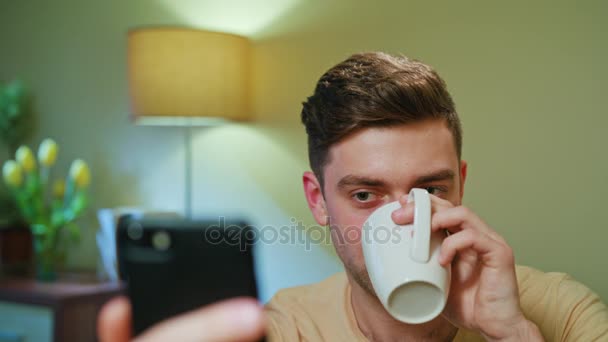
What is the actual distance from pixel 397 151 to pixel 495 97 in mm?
533

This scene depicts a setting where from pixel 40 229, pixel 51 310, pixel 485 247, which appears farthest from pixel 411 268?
pixel 40 229

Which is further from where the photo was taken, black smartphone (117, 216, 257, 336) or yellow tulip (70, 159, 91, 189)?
yellow tulip (70, 159, 91, 189)

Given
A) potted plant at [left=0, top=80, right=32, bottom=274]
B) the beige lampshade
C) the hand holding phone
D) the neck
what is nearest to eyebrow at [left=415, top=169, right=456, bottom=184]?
the neck

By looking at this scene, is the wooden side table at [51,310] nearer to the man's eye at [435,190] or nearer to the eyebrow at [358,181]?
the eyebrow at [358,181]

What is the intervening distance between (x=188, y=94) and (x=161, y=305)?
1.14 meters

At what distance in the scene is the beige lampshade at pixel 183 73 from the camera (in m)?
1.60

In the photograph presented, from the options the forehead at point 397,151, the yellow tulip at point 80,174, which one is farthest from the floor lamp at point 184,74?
the forehead at point 397,151

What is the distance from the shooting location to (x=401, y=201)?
2.16 feet

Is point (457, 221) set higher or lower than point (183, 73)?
lower

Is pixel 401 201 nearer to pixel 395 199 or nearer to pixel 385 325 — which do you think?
pixel 395 199

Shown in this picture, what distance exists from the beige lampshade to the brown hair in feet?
2.20

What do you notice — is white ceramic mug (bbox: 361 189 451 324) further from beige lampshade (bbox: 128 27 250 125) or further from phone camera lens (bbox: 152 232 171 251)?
beige lampshade (bbox: 128 27 250 125)

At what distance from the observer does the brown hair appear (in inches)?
34.6

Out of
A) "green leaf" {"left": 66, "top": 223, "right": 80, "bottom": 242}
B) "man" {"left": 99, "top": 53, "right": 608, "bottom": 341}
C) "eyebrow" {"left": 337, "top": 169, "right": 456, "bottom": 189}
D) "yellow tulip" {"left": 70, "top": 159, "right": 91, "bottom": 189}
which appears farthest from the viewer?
"green leaf" {"left": 66, "top": 223, "right": 80, "bottom": 242}
